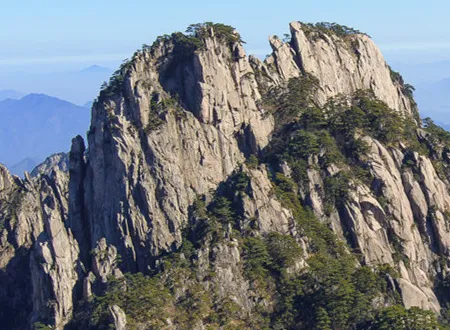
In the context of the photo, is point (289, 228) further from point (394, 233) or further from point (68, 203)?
point (68, 203)

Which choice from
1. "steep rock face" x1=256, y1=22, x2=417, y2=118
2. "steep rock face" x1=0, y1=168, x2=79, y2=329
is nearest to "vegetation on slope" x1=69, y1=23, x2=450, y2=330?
"steep rock face" x1=0, y1=168, x2=79, y2=329

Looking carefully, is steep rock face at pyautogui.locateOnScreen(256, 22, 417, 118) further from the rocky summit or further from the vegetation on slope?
the vegetation on slope

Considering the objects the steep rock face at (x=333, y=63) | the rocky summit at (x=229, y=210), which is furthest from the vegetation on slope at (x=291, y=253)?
the steep rock face at (x=333, y=63)

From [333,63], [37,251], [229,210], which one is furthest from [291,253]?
[333,63]

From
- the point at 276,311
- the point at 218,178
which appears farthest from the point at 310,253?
the point at 218,178

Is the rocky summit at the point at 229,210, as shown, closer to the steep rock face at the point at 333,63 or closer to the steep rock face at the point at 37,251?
the steep rock face at the point at 37,251

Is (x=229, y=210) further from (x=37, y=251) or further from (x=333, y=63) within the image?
(x=333, y=63)

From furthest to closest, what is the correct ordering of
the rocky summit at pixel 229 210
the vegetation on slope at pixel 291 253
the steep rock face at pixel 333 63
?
1. the steep rock face at pixel 333 63
2. the rocky summit at pixel 229 210
3. the vegetation on slope at pixel 291 253

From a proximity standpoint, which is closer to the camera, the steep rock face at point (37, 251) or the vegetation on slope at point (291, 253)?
the vegetation on slope at point (291, 253)
